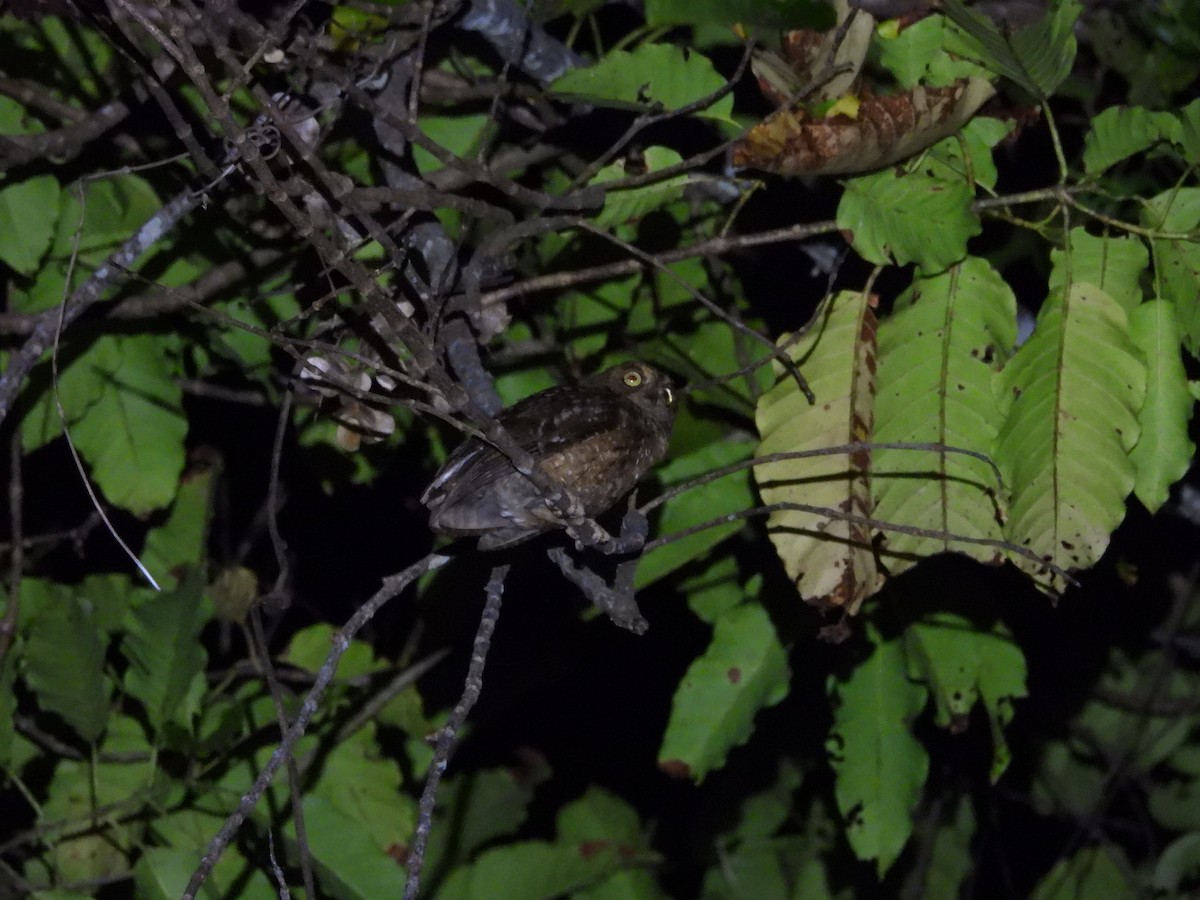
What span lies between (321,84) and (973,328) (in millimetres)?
1781

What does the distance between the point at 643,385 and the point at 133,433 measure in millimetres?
1379

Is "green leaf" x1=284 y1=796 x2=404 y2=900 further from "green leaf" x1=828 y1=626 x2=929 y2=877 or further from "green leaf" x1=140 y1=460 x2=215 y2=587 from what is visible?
"green leaf" x1=828 y1=626 x2=929 y2=877

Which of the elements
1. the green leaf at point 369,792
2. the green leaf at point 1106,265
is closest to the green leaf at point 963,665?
the green leaf at point 1106,265

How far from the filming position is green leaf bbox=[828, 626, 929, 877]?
3.12 m

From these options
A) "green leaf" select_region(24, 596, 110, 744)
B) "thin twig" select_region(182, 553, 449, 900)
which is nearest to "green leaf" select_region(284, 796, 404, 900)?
"green leaf" select_region(24, 596, 110, 744)

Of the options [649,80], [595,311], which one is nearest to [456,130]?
[595,311]

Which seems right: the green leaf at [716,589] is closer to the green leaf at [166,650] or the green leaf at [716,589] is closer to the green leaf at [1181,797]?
the green leaf at [166,650]

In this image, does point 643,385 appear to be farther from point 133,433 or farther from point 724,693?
point 133,433

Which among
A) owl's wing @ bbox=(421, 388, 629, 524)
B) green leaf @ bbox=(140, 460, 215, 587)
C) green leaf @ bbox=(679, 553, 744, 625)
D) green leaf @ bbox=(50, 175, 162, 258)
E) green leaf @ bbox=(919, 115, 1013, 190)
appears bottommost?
green leaf @ bbox=(679, 553, 744, 625)

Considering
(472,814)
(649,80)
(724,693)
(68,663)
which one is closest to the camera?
(649,80)

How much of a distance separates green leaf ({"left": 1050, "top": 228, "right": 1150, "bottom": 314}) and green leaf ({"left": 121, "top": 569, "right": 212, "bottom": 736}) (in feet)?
7.06

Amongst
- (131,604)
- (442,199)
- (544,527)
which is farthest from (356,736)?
(442,199)

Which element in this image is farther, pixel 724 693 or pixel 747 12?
pixel 724 693

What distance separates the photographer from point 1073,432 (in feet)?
7.86
